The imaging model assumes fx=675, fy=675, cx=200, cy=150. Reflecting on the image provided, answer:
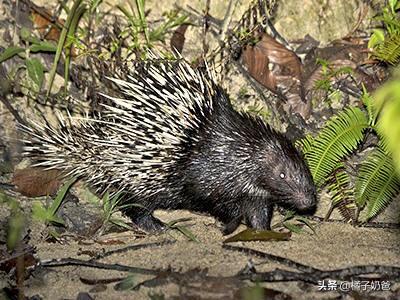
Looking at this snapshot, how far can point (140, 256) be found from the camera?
15.3 feet

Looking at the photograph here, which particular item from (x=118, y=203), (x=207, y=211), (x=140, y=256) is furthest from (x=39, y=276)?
(x=207, y=211)

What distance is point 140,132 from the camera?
199 inches

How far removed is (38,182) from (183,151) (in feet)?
4.76

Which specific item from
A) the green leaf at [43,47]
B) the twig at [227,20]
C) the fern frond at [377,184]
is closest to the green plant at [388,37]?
the fern frond at [377,184]

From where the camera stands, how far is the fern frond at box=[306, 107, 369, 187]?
5465 mm

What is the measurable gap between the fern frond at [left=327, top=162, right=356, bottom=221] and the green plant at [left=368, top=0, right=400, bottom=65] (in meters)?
1.28

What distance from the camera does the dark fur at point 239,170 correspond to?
5250mm

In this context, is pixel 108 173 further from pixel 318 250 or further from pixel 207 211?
pixel 318 250

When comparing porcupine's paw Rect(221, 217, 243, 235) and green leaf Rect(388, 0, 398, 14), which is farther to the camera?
green leaf Rect(388, 0, 398, 14)

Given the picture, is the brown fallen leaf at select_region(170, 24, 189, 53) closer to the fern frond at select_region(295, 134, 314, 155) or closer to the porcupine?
the porcupine

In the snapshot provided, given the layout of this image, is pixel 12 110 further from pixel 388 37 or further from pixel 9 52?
pixel 388 37

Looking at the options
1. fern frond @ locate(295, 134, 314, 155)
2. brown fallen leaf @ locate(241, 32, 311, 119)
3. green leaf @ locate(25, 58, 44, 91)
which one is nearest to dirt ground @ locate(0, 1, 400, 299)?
fern frond @ locate(295, 134, 314, 155)

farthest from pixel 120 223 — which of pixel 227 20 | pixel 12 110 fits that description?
pixel 227 20

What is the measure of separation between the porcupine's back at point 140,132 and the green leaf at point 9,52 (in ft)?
3.32
